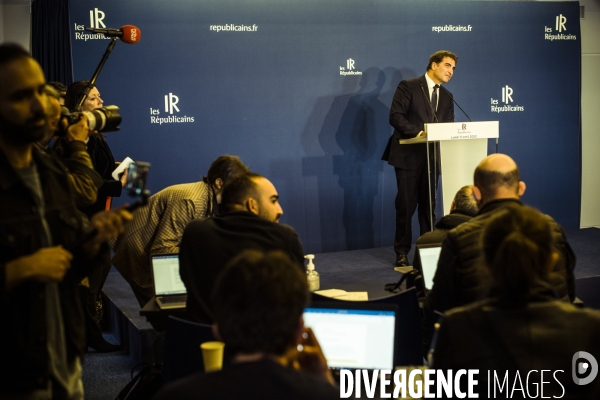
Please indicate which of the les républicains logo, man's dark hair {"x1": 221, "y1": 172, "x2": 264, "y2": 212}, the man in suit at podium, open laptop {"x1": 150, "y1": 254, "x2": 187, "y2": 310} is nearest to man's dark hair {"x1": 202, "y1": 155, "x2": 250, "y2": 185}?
open laptop {"x1": 150, "y1": 254, "x2": 187, "y2": 310}

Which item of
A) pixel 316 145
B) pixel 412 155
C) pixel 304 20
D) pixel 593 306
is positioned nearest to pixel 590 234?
pixel 593 306

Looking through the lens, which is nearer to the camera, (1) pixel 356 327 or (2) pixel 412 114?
(1) pixel 356 327

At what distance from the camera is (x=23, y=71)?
6.66 feet

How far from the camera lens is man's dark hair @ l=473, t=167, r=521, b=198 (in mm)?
3150

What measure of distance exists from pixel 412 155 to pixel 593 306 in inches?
77.3

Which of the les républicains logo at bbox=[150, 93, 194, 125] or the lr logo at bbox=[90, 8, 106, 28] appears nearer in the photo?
the lr logo at bbox=[90, 8, 106, 28]

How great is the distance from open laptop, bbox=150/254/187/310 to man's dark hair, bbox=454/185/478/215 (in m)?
1.52

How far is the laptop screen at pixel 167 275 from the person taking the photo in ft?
12.2

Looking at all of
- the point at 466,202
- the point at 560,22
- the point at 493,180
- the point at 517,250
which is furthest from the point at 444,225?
the point at 560,22

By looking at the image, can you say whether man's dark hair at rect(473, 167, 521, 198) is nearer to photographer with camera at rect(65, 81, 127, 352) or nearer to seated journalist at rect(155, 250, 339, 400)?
seated journalist at rect(155, 250, 339, 400)

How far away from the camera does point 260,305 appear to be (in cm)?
147

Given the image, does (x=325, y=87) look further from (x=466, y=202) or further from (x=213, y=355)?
(x=213, y=355)

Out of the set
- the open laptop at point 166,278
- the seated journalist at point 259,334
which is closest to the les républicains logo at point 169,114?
the open laptop at point 166,278

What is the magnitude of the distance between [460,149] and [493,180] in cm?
291
